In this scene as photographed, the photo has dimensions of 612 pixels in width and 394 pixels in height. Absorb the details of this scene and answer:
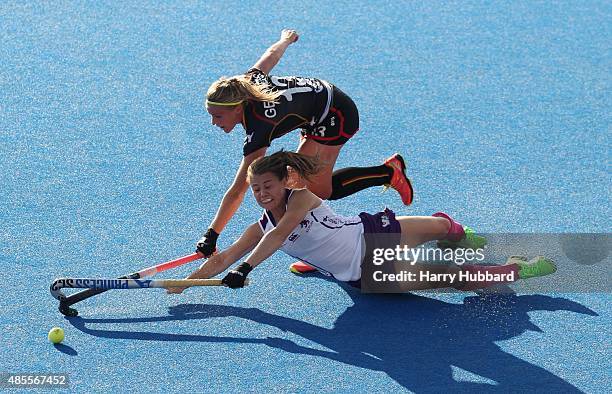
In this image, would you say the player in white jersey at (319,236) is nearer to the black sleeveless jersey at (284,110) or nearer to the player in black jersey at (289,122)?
the player in black jersey at (289,122)

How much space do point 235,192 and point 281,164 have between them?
42 centimetres

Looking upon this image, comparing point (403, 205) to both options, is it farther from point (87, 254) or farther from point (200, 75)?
point (200, 75)

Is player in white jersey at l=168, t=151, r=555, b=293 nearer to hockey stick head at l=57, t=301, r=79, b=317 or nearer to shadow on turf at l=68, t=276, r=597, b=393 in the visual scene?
shadow on turf at l=68, t=276, r=597, b=393

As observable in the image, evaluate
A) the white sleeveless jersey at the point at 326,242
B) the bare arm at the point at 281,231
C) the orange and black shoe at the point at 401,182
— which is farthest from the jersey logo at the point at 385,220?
the orange and black shoe at the point at 401,182

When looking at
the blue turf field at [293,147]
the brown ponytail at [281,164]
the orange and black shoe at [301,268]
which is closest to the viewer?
the blue turf field at [293,147]

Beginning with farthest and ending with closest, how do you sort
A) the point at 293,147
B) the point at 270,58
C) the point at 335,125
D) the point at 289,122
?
the point at 293,147, the point at 270,58, the point at 335,125, the point at 289,122

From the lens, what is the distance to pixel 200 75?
8.95 meters

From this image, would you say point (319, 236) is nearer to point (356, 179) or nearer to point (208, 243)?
point (208, 243)

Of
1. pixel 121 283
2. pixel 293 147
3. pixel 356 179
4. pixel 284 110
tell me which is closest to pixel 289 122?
pixel 284 110

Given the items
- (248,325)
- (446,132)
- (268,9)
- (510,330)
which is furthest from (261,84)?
(268,9)

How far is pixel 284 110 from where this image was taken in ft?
19.8

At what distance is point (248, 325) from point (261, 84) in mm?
1392

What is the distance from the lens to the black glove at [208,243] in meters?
5.88

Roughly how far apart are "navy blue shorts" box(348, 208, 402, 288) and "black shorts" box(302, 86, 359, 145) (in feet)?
2.14
